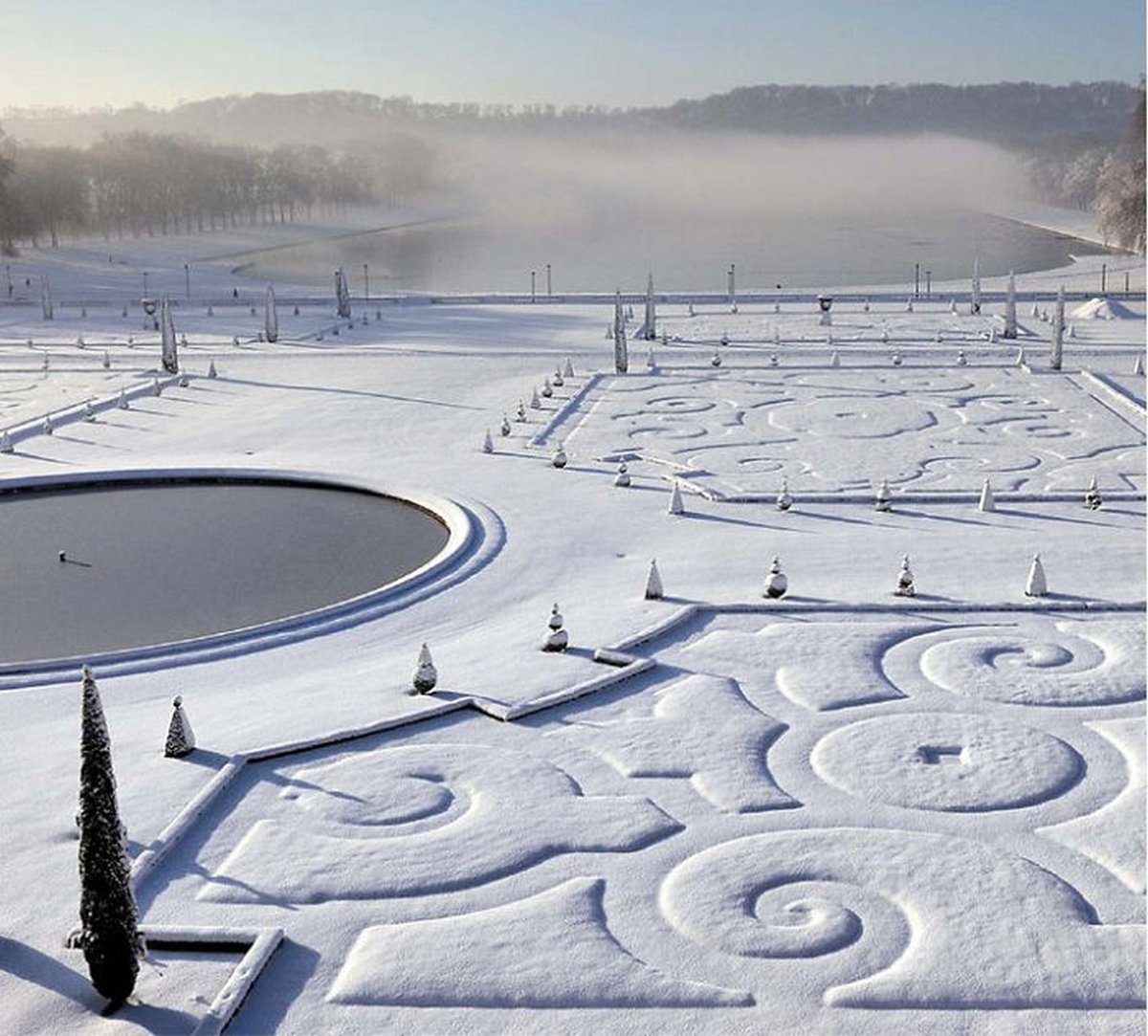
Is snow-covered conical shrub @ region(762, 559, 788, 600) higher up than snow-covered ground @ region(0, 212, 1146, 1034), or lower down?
higher up

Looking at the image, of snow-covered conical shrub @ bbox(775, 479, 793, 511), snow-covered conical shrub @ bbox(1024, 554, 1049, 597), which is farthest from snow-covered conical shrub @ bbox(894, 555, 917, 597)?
snow-covered conical shrub @ bbox(775, 479, 793, 511)

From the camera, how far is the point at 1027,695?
2102 centimetres

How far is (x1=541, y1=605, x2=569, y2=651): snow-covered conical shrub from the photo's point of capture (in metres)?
22.9

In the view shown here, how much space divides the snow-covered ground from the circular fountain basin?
77 cm

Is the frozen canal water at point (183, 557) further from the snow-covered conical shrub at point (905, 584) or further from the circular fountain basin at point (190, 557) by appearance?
the snow-covered conical shrub at point (905, 584)

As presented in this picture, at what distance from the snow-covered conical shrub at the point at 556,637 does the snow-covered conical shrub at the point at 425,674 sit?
2517 millimetres

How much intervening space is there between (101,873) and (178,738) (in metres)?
6.12

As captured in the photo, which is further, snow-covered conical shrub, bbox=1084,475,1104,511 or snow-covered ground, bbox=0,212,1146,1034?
snow-covered conical shrub, bbox=1084,475,1104,511

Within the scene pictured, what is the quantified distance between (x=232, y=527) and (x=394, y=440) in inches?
382

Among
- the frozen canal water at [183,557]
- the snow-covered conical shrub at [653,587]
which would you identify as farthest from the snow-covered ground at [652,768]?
the frozen canal water at [183,557]

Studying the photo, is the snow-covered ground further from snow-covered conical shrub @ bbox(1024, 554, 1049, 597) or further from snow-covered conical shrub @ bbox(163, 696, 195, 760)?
snow-covered conical shrub @ bbox(1024, 554, 1049, 597)

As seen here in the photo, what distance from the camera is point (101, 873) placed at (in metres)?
12.8

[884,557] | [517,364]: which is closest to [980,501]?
[884,557]

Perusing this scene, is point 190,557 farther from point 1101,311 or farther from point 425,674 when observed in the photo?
point 1101,311
